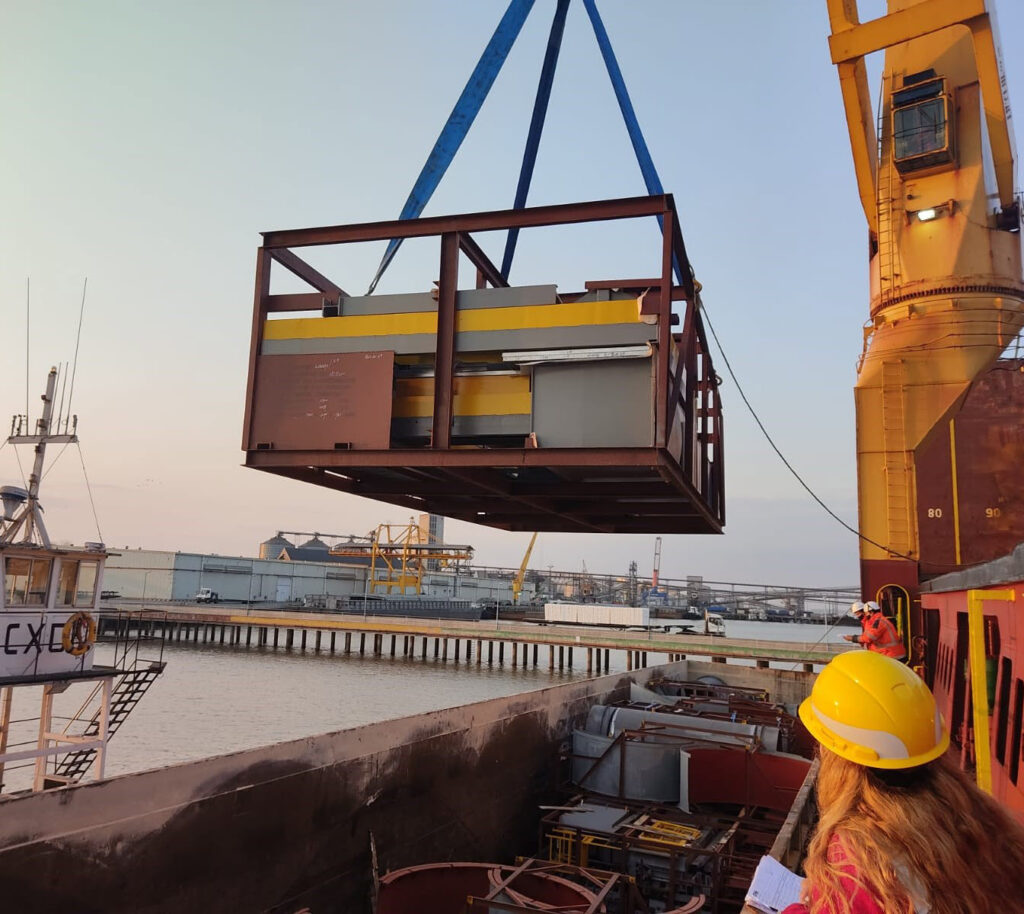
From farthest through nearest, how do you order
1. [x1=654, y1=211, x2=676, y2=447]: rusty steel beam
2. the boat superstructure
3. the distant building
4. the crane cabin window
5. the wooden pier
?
the distant building, the wooden pier, the crane cabin window, the boat superstructure, [x1=654, y1=211, x2=676, y2=447]: rusty steel beam

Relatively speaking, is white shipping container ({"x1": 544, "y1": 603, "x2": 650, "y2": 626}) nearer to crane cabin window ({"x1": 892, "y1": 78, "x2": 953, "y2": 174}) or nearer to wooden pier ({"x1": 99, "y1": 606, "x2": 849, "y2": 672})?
wooden pier ({"x1": 99, "y1": 606, "x2": 849, "y2": 672})

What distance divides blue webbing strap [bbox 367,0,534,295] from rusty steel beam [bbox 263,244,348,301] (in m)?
1.25

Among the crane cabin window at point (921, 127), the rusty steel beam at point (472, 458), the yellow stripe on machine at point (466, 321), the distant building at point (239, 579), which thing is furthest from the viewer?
the distant building at point (239, 579)

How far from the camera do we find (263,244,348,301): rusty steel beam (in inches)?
328

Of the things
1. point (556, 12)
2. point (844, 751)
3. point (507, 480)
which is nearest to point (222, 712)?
point (507, 480)

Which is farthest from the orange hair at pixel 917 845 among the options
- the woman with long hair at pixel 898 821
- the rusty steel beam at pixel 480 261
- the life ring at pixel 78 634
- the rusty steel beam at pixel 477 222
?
the life ring at pixel 78 634

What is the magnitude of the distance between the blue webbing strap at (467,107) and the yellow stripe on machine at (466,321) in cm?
216

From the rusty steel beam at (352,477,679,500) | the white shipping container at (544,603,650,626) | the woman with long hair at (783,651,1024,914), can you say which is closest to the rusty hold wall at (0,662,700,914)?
the rusty steel beam at (352,477,679,500)

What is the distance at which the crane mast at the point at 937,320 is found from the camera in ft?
49.4

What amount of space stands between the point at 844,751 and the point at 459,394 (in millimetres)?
6134

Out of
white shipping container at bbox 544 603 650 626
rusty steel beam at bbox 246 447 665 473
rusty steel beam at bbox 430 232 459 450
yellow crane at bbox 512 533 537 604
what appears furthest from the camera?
yellow crane at bbox 512 533 537 604

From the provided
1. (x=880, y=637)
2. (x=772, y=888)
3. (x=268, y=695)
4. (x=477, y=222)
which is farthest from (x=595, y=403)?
(x=268, y=695)

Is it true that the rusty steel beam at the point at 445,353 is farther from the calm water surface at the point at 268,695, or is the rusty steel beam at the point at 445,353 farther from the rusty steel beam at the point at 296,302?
the calm water surface at the point at 268,695

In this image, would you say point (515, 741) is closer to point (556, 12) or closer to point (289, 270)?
point (289, 270)
